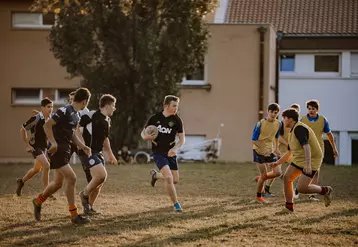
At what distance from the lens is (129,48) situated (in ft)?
88.6

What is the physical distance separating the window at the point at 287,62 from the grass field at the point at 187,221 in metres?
19.8

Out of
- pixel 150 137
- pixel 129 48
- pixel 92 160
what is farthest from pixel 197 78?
pixel 92 160

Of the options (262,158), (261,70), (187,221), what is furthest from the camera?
(261,70)

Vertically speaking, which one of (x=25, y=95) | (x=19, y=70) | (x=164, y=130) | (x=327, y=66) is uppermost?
(x=327, y=66)

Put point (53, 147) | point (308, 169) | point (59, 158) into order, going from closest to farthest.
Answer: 1. point (53, 147)
2. point (59, 158)
3. point (308, 169)

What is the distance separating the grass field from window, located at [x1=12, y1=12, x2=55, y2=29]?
17.6 meters

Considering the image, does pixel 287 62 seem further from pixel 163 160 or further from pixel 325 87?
pixel 163 160

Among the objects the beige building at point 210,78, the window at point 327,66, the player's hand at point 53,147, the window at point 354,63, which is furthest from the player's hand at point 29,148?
the window at point 354,63

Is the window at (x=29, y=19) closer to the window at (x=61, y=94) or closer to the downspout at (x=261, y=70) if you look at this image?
the window at (x=61, y=94)

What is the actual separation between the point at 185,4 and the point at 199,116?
6228 millimetres

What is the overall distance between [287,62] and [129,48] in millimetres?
10492

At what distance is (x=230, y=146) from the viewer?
103ft

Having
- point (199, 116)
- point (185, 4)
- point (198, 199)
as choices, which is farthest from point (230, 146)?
point (198, 199)

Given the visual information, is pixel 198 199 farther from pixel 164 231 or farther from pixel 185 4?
pixel 185 4
